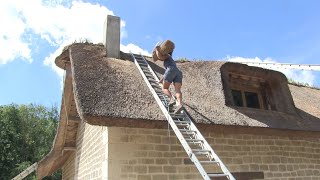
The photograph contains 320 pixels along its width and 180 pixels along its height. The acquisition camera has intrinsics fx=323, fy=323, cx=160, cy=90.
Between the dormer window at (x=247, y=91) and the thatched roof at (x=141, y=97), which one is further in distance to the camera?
the dormer window at (x=247, y=91)

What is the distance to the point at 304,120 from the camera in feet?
22.7

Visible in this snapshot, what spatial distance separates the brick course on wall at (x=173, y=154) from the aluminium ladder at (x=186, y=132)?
1.56 ft

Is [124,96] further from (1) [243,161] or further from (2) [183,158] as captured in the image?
(1) [243,161]

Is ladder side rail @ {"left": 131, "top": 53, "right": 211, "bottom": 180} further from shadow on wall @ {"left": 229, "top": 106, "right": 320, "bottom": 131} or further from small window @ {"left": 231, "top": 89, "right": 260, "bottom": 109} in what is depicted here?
small window @ {"left": 231, "top": 89, "right": 260, "bottom": 109}

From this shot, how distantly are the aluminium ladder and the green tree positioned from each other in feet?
47.2

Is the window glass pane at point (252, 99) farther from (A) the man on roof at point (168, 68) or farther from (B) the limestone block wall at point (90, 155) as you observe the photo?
(B) the limestone block wall at point (90, 155)

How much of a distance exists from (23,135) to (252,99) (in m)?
17.9

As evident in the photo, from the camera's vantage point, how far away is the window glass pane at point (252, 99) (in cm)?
746

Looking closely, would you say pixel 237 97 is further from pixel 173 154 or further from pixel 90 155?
pixel 90 155

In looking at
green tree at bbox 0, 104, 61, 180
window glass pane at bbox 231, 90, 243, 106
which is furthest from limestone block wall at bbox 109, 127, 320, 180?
green tree at bbox 0, 104, 61, 180

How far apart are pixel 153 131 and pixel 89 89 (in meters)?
1.27

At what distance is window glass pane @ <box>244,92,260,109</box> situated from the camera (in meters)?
7.46

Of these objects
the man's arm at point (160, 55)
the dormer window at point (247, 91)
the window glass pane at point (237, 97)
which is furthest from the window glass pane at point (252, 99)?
the man's arm at point (160, 55)

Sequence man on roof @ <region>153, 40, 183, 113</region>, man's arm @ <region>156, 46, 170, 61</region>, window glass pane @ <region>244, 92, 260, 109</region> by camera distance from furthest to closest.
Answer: window glass pane @ <region>244, 92, 260, 109</region> < man's arm @ <region>156, 46, 170, 61</region> < man on roof @ <region>153, 40, 183, 113</region>
